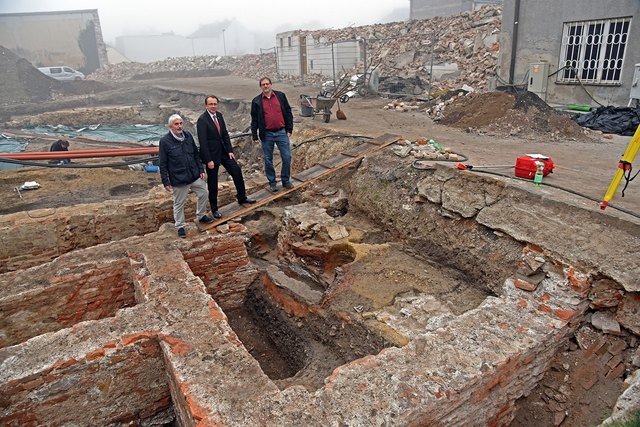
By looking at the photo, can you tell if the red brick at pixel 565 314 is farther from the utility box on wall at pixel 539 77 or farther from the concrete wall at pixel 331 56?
the concrete wall at pixel 331 56

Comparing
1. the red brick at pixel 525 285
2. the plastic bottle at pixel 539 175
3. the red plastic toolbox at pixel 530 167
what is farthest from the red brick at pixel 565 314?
the red plastic toolbox at pixel 530 167

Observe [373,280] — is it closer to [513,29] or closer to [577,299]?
[577,299]

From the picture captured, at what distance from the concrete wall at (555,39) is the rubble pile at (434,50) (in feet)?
5.63

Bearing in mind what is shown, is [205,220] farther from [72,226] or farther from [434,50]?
[434,50]

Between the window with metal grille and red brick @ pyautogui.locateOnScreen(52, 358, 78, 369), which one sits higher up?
the window with metal grille

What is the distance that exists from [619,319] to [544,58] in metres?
10.7

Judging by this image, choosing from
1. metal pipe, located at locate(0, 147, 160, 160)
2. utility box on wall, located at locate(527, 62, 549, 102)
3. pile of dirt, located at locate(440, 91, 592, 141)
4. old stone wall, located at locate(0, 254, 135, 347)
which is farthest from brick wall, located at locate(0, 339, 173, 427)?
utility box on wall, located at locate(527, 62, 549, 102)

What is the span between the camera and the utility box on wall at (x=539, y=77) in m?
12.3

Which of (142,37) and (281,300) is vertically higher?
(142,37)

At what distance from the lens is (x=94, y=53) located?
41.1m

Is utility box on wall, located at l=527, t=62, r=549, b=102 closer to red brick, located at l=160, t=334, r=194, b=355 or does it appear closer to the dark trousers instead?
the dark trousers

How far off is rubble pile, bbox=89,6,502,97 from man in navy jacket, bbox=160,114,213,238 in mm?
10024

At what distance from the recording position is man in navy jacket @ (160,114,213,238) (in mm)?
5301

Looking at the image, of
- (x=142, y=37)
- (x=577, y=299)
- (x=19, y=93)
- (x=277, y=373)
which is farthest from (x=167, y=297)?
(x=142, y=37)
